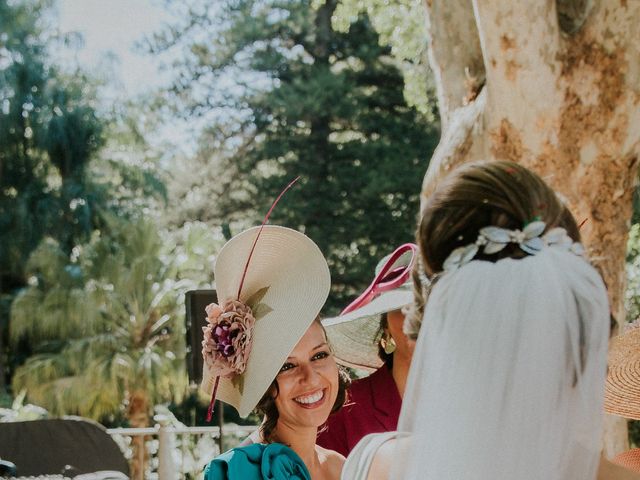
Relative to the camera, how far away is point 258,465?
6.19 ft

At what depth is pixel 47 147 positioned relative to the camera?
21328 millimetres

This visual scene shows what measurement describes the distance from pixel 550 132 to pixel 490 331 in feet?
12.3

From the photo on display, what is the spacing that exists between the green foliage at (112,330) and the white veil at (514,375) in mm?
15427

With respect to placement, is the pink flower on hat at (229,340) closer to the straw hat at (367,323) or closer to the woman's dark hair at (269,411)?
the woman's dark hair at (269,411)

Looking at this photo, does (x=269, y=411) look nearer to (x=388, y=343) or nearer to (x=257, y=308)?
(x=257, y=308)

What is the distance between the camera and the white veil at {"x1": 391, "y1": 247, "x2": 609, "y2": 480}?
3.80 ft

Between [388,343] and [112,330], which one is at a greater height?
[112,330]

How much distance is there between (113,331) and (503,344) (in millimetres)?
16807

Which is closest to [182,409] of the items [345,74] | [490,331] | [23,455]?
[345,74]

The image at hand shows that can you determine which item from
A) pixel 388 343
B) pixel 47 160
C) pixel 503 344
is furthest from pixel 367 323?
pixel 47 160

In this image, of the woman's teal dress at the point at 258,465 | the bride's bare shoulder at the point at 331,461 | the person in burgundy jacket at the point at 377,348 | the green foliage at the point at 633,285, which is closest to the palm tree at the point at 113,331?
the green foliage at the point at 633,285

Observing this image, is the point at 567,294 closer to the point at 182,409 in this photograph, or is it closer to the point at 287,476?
the point at 287,476

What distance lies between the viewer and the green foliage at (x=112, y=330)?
16500mm

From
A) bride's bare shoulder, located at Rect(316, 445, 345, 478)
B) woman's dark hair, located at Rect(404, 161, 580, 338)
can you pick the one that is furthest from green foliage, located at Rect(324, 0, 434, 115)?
woman's dark hair, located at Rect(404, 161, 580, 338)
